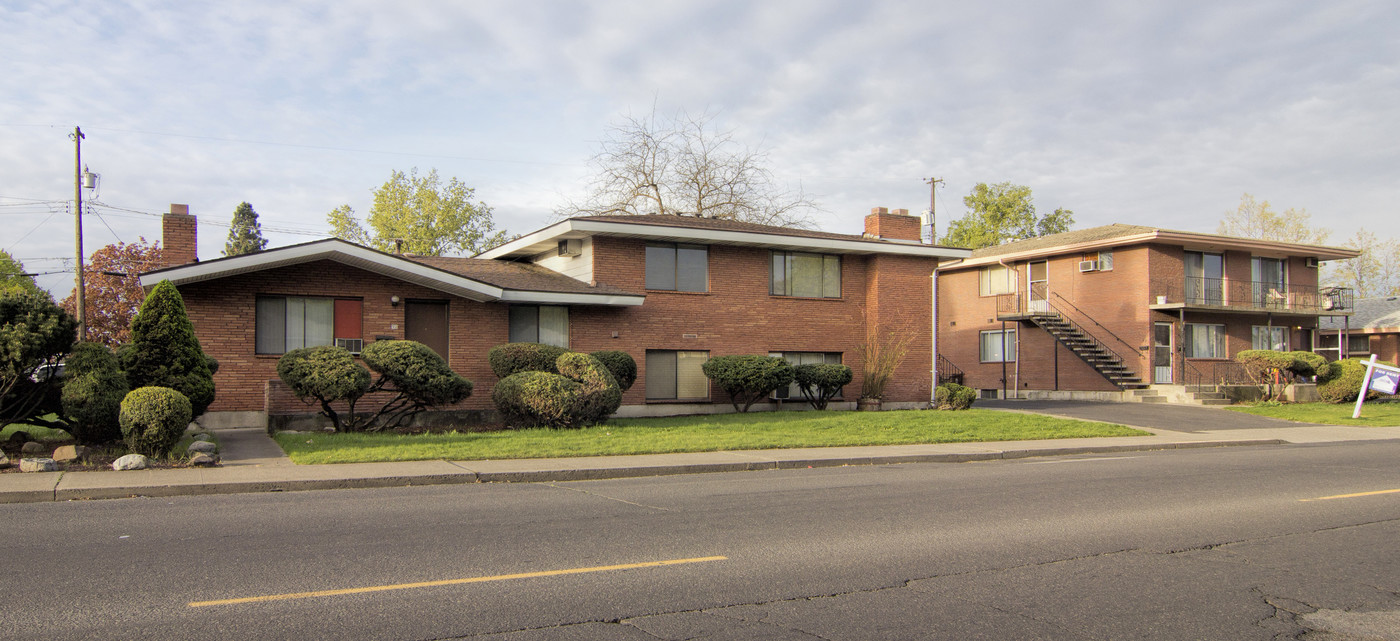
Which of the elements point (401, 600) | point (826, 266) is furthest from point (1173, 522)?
point (826, 266)

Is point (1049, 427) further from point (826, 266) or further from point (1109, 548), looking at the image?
point (1109, 548)

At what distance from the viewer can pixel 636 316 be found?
23.0 meters

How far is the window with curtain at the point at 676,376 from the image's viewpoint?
917 inches

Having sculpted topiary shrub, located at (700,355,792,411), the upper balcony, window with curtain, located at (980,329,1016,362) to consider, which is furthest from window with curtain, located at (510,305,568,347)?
the upper balcony

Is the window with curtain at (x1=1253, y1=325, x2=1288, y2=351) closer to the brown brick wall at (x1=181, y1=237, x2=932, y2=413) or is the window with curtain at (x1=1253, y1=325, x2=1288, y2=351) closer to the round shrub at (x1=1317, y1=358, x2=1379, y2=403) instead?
the round shrub at (x1=1317, y1=358, x2=1379, y2=403)

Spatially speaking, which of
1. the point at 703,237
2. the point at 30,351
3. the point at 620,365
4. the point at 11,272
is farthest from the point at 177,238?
the point at 11,272

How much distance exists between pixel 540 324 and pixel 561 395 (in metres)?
4.63

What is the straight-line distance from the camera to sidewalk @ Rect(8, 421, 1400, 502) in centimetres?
1066

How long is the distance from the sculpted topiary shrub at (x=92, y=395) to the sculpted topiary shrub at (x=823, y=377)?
14.6 m

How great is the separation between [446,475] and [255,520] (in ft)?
10.8

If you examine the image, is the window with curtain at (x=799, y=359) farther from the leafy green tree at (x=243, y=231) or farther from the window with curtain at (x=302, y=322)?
the leafy green tree at (x=243, y=231)

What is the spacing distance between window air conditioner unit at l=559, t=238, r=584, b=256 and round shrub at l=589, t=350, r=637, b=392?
3.12 m

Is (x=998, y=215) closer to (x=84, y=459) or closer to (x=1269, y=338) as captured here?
(x=1269, y=338)

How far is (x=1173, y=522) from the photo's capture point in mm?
9000
